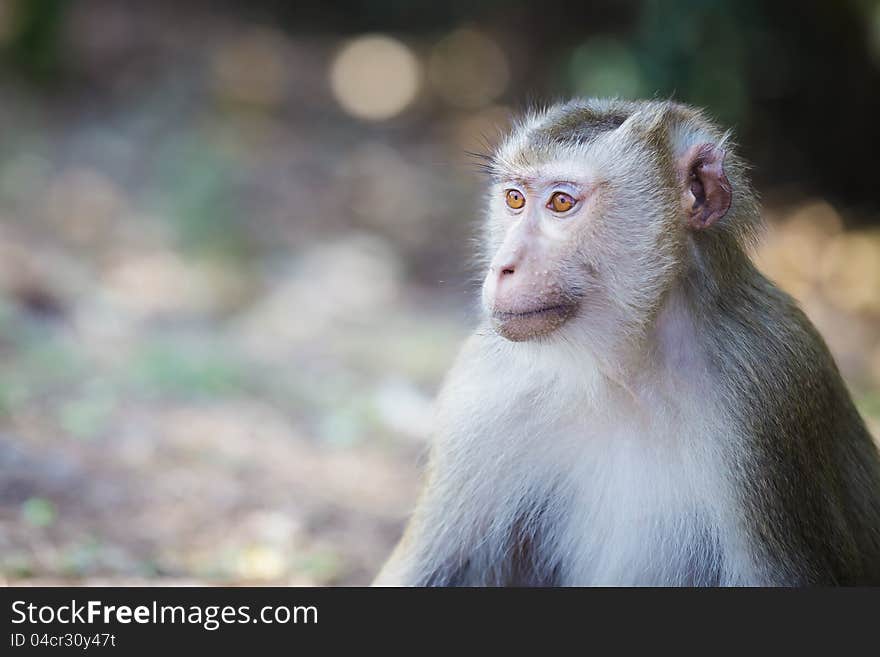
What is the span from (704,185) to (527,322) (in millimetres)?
814

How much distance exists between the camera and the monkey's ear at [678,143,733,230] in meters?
3.98

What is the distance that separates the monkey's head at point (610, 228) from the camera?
12.7 ft

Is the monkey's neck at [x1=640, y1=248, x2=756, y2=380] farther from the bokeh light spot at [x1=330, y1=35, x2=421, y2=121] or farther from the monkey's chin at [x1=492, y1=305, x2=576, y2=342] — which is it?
the bokeh light spot at [x1=330, y1=35, x2=421, y2=121]

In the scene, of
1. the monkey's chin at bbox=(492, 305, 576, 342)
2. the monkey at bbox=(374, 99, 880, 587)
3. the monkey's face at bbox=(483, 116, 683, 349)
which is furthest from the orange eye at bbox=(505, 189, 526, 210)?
the monkey's chin at bbox=(492, 305, 576, 342)

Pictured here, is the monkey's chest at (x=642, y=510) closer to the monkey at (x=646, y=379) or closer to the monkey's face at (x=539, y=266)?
the monkey at (x=646, y=379)

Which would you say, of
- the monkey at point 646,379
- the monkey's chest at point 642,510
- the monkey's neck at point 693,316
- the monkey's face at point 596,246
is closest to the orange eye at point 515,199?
the monkey at point 646,379

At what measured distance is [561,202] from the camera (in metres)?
3.98

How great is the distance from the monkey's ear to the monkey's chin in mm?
575

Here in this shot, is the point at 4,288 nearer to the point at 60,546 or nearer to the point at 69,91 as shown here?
the point at 60,546

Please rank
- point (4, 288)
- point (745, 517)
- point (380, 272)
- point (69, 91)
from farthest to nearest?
point (69, 91)
point (380, 272)
point (4, 288)
point (745, 517)

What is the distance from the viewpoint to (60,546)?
520cm

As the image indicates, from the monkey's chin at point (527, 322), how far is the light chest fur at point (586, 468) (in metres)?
0.14
